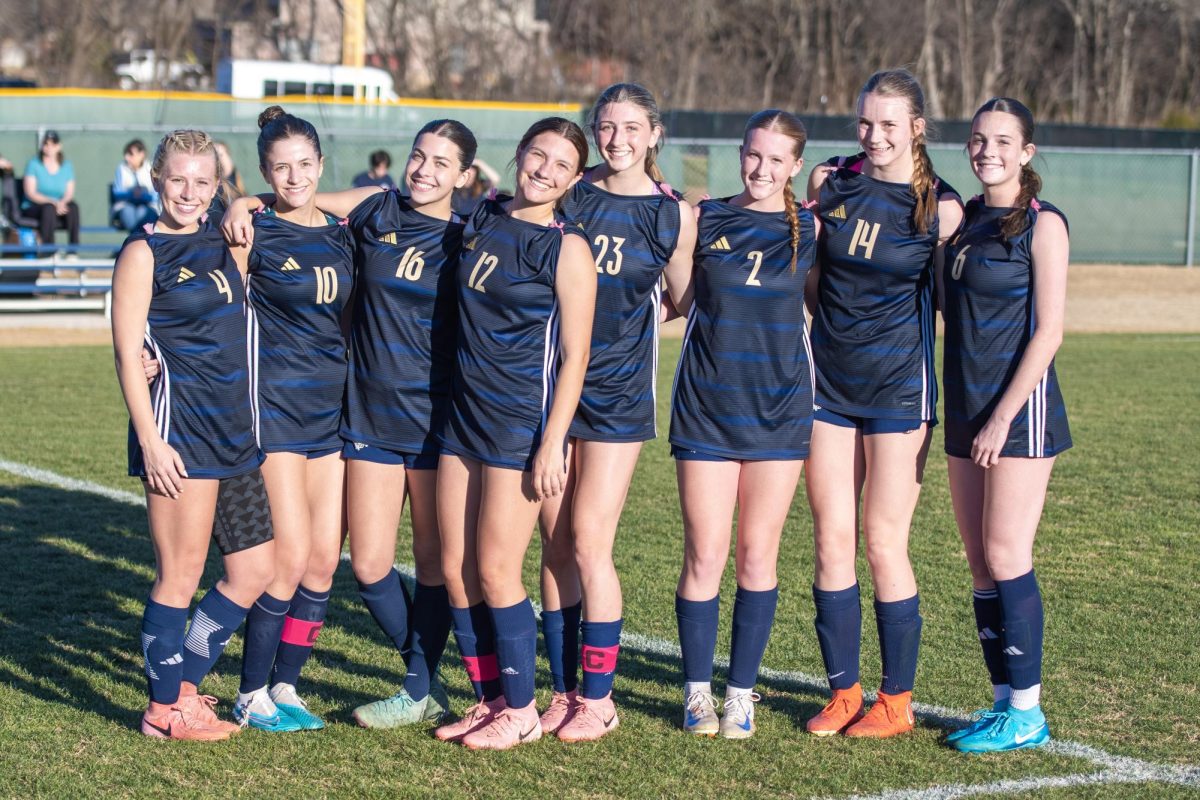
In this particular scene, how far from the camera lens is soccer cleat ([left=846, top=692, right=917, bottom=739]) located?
434 centimetres

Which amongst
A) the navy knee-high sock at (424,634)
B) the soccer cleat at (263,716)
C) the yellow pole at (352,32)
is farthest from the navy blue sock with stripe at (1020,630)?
the yellow pole at (352,32)

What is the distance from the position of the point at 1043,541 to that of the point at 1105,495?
121cm

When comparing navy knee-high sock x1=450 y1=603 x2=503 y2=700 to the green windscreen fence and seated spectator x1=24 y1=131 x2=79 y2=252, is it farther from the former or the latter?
the green windscreen fence

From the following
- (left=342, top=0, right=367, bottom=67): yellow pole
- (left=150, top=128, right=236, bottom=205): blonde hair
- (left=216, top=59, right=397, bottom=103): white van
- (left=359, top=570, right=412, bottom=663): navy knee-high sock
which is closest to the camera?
(left=150, top=128, right=236, bottom=205): blonde hair

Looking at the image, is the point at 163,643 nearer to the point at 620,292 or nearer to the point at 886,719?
the point at 620,292

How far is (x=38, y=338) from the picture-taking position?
14547 millimetres

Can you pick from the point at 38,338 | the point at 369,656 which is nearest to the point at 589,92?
the point at 38,338

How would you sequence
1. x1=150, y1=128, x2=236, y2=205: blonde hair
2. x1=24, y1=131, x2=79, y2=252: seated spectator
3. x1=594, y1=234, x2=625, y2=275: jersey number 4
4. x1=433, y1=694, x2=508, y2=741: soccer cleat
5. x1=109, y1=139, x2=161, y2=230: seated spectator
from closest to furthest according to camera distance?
1. x1=150, y1=128, x2=236, y2=205: blonde hair
2. x1=594, y1=234, x2=625, y2=275: jersey number 4
3. x1=433, y1=694, x2=508, y2=741: soccer cleat
4. x1=109, y1=139, x2=161, y2=230: seated spectator
5. x1=24, y1=131, x2=79, y2=252: seated spectator

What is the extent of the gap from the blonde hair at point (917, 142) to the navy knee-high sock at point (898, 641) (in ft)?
3.76

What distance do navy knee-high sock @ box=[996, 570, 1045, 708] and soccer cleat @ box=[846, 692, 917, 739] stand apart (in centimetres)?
33

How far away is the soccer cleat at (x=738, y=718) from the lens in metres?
4.33

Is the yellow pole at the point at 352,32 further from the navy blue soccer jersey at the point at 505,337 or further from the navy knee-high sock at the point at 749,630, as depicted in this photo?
the navy knee-high sock at the point at 749,630

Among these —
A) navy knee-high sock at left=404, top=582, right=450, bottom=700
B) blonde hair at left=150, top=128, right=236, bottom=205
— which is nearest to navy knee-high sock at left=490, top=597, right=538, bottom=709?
navy knee-high sock at left=404, top=582, right=450, bottom=700

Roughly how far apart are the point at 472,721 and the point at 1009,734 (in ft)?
5.24
